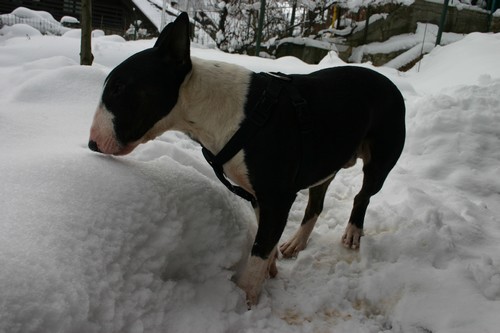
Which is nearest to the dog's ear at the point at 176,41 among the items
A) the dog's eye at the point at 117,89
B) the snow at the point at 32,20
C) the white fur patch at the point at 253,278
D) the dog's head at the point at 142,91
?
the dog's head at the point at 142,91

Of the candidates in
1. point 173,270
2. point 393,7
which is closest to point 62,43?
point 173,270

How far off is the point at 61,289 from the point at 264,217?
102 centimetres

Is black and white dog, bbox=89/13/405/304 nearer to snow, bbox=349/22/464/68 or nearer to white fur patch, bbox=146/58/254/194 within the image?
white fur patch, bbox=146/58/254/194

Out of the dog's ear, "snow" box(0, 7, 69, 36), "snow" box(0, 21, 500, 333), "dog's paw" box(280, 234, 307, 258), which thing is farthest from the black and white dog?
"snow" box(0, 7, 69, 36)

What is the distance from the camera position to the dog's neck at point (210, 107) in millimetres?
2008

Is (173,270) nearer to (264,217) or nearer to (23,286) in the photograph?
(264,217)

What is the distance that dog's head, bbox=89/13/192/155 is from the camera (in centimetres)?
191

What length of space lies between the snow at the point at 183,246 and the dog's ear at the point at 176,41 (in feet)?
1.98

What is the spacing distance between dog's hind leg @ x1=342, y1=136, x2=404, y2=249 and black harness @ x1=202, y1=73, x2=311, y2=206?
789 mm

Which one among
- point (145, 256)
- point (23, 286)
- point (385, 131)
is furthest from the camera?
point (385, 131)

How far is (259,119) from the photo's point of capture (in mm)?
1998

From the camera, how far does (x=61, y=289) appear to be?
136 centimetres

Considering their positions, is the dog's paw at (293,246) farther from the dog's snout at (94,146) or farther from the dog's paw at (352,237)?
the dog's snout at (94,146)

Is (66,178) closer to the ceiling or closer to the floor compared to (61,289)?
closer to the ceiling
